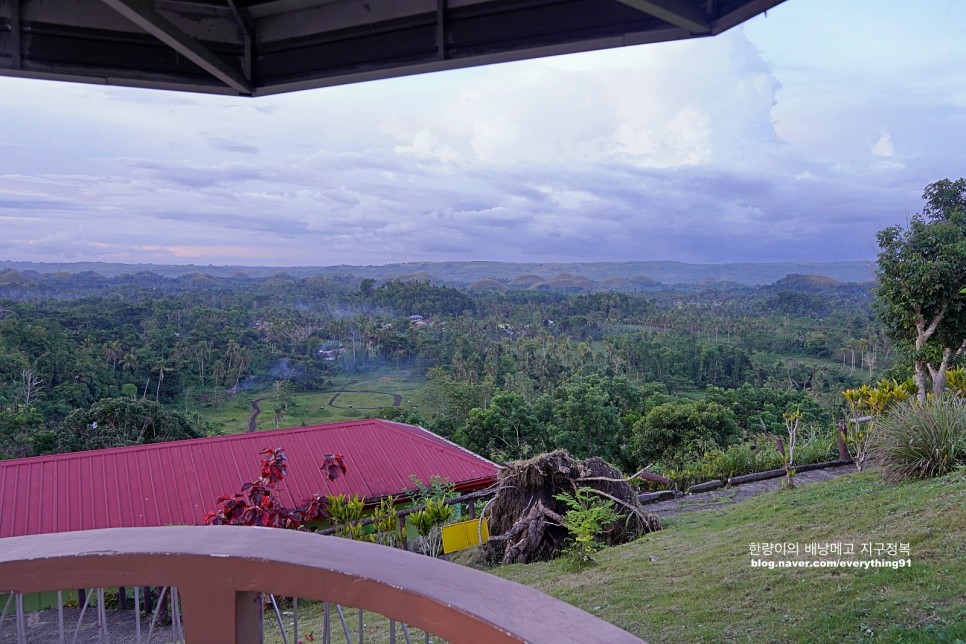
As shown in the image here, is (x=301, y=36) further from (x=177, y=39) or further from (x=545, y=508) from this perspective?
(x=545, y=508)

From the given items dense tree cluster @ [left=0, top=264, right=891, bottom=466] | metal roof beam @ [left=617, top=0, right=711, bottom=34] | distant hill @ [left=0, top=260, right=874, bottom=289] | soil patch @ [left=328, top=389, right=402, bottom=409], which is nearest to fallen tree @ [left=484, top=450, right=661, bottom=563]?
metal roof beam @ [left=617, top=0, right=711, bottom=34]

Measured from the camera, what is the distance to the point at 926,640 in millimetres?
2512

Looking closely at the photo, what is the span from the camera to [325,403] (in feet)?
93.8

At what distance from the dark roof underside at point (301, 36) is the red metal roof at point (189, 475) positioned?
6515mm

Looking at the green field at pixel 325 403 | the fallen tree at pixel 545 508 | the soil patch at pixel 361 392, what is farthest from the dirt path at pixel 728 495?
the soil patch at pixel 361 392

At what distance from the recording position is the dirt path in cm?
736

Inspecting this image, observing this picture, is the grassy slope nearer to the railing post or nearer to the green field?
the railing post

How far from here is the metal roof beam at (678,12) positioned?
2146 mm

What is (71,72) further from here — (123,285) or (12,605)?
(123,285)

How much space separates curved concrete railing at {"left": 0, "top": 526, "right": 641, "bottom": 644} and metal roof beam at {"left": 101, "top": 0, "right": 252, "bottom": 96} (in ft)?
6.15

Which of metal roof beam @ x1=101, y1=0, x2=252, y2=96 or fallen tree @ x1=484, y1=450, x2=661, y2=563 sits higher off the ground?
metal roof beam @ x1=101, y1=0, x2=252, y2=96

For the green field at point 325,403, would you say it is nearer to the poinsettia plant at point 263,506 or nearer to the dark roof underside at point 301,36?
the poinsettia plant at point 263,506

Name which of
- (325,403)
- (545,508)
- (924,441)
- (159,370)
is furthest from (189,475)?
(325,403)

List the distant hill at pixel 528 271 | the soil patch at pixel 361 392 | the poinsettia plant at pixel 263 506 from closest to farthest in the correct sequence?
1. the poinsettia plant at pixel 263 506
2. the soil patch at pixel 361 392
3. the distant hill at pixel 528 271
